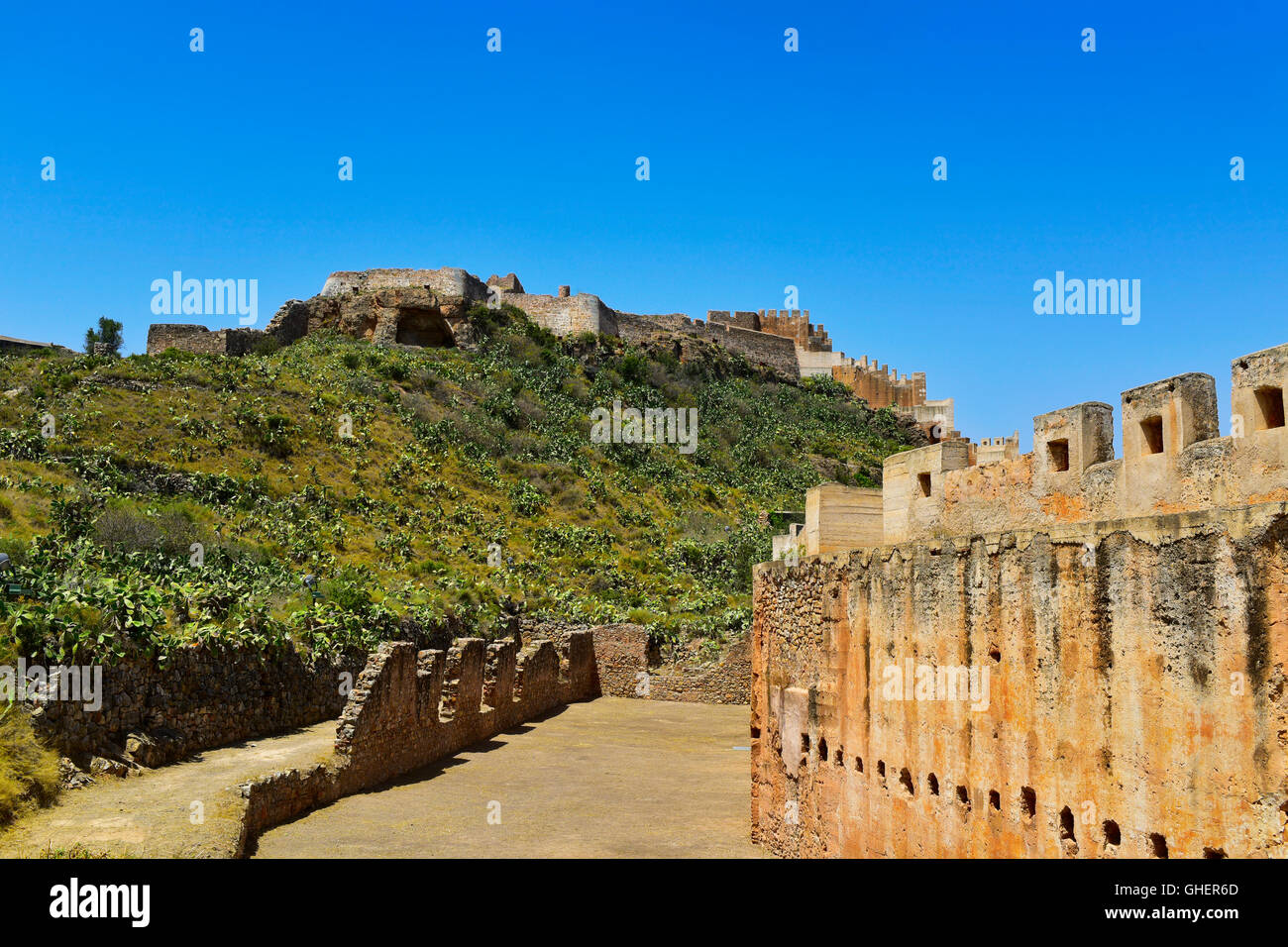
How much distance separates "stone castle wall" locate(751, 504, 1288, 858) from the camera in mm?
4996

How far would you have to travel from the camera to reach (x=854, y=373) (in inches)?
2611

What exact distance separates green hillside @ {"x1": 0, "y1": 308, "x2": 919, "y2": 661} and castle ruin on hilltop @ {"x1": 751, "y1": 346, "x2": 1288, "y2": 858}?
29.0 feet

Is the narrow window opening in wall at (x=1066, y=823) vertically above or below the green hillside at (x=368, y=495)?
below

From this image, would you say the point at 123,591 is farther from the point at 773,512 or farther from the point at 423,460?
the point at 773,512

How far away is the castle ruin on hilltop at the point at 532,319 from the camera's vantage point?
5059cm

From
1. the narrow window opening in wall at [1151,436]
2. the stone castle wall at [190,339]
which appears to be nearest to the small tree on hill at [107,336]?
the stone castle wall at [190,339]

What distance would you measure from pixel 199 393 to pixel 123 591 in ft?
80.0

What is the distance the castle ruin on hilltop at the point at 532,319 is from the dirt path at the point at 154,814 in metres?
34.9

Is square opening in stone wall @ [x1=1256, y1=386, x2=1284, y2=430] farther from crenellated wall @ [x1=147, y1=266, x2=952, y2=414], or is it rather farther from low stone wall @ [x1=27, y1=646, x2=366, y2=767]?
crenellated wall @ [x1=147, y1=266, x2=952, y2=414]

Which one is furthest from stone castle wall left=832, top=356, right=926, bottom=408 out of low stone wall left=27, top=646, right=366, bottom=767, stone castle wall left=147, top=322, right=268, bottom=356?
low stone wall left=27, top=646, right=366, bottom=767

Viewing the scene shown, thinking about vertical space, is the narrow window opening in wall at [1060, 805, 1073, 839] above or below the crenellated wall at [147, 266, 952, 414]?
below

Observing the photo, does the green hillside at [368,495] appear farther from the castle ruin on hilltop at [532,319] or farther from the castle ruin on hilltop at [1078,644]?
the castle ruin on hilltop at [1078,644]

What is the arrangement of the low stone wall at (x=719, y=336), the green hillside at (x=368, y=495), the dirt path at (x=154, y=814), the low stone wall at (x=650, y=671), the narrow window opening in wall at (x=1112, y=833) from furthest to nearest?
the low stone wall at (x=719, y=336), the low stone wall at (x=650, y=671), the green hillside at (x=368, y=495), the dirt path at (x=154, y=814), the narrow window opening in wall at (x=1112, y=833)
